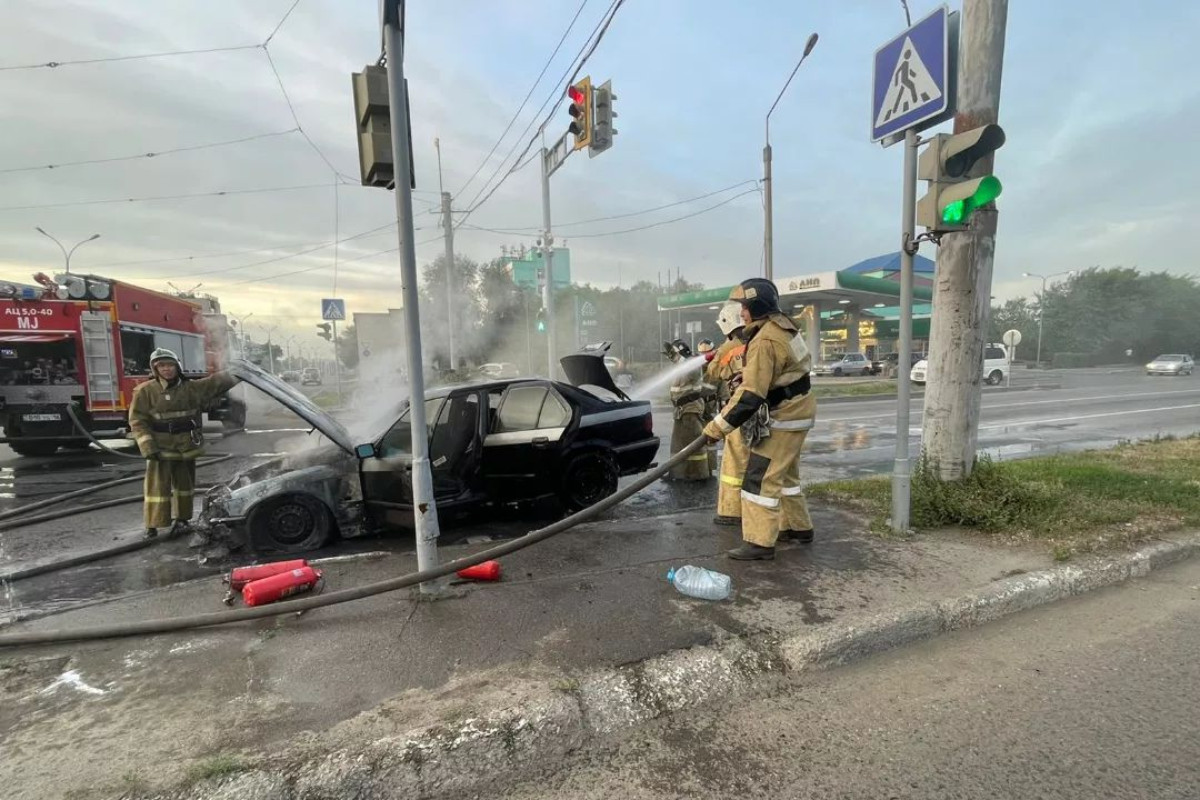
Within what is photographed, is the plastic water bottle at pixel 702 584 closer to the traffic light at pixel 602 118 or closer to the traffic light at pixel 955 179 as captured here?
the traffic light at pixel 955 179

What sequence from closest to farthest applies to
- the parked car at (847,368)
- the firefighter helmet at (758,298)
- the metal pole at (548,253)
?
the firefighter helmet at (758,298)
the metal pole at (548,253)
the parked car at (847,368)

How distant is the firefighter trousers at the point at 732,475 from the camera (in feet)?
15.2

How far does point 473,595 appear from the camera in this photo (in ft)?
11.4

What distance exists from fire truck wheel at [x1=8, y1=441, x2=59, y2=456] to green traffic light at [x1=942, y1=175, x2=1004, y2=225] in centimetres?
1375

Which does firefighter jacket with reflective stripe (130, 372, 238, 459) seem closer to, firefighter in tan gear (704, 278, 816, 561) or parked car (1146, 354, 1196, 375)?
firefighter in tan gear (704, 278, 816, 561)

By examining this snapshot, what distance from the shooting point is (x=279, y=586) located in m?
3.47

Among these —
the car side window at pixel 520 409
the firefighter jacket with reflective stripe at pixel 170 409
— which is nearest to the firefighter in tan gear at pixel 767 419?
the car side window at pixel 520 409

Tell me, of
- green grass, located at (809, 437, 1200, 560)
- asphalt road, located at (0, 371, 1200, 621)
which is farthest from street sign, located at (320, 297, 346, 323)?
green grass, located at (809, 437, 1200, 560)

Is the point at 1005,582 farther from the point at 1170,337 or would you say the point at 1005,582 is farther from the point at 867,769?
the point at 1170,337

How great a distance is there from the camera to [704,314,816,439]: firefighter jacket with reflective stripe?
3.79 metres

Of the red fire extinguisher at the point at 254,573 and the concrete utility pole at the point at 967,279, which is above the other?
the concrete utility pole at the point at 967,279

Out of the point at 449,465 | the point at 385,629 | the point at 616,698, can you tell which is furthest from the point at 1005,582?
the point at 449,465

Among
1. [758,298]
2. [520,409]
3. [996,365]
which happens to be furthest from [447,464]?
[996,365]

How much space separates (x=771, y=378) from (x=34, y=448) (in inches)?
509
